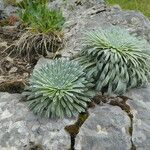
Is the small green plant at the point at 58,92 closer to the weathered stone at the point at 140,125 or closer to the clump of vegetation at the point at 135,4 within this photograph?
the weathered stone at the point at 140,125

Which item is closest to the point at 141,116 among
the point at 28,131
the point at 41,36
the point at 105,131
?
the point at 105,131

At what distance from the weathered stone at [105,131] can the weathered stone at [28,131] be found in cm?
21

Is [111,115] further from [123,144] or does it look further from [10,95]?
[10,95]

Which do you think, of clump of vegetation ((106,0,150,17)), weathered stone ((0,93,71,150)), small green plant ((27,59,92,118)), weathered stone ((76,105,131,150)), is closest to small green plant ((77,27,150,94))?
small green plant ((27,59,92,118))

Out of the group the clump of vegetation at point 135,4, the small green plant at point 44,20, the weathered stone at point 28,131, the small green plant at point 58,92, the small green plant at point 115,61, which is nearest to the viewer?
the weathered stone at point 28,131

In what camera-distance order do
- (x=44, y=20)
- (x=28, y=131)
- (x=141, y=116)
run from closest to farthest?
(x=28, y=131), (x=141, y=116), (x=44, y=20)

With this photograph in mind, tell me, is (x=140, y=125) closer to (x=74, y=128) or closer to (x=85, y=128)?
(x=85, y=128)

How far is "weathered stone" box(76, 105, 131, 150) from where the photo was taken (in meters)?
5.72

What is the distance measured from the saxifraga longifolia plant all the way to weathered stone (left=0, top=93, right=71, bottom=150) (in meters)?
1.43

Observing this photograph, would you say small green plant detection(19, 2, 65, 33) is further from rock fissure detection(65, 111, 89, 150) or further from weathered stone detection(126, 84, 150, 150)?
rock fissure detection(65, 111, 89, 150)

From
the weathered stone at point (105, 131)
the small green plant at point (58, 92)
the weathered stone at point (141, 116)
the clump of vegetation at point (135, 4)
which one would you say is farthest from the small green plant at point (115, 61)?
the clump of vegetation at point (135, 4)

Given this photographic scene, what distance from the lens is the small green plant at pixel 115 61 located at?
625cm

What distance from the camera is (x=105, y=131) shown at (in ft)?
19.1

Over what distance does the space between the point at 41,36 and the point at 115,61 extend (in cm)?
153
